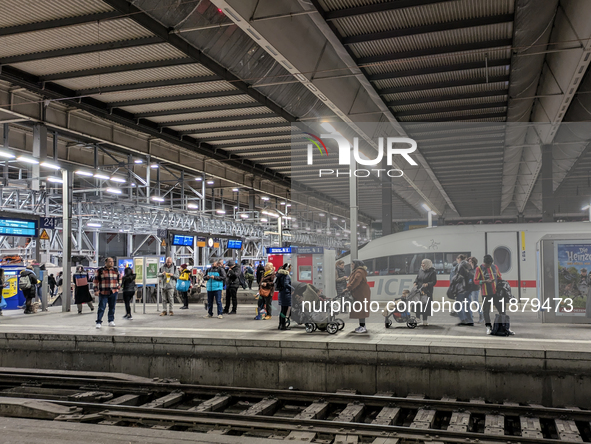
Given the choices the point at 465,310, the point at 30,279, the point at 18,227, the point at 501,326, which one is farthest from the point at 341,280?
the point at 18,227

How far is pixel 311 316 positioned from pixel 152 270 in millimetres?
7722

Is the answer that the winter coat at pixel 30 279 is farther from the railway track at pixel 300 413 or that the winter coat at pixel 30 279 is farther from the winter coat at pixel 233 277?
the railway track at pixel 300 413

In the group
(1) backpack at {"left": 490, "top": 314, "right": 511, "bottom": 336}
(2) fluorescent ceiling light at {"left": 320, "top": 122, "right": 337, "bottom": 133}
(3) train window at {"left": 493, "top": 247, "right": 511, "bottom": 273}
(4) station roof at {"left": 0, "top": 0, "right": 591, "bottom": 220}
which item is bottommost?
(1) backpack at {"left": 490, "top": 314, "right": 511, "bottom": 336}

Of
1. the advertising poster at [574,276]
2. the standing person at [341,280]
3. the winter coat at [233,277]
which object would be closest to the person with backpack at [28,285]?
the winter coat at [233,277]

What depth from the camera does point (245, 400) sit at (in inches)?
375

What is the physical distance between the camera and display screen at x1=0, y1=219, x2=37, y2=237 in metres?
17.2

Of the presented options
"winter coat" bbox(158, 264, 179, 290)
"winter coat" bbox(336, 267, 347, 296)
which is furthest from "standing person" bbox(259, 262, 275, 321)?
"winter coat" bbox(158, 264, 179, 290)

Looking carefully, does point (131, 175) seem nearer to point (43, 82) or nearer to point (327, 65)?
point (43, 82)

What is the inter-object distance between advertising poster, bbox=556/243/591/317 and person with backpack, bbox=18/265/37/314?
1595 cm

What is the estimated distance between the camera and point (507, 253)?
1462 centimetres

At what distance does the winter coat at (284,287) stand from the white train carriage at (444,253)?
152cm

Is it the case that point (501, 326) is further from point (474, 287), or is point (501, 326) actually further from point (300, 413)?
point (300, 413)

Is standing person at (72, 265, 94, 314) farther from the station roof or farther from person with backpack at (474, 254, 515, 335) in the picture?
person with backpack at (474, 254, 515, 335)

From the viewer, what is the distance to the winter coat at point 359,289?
11742 mm
